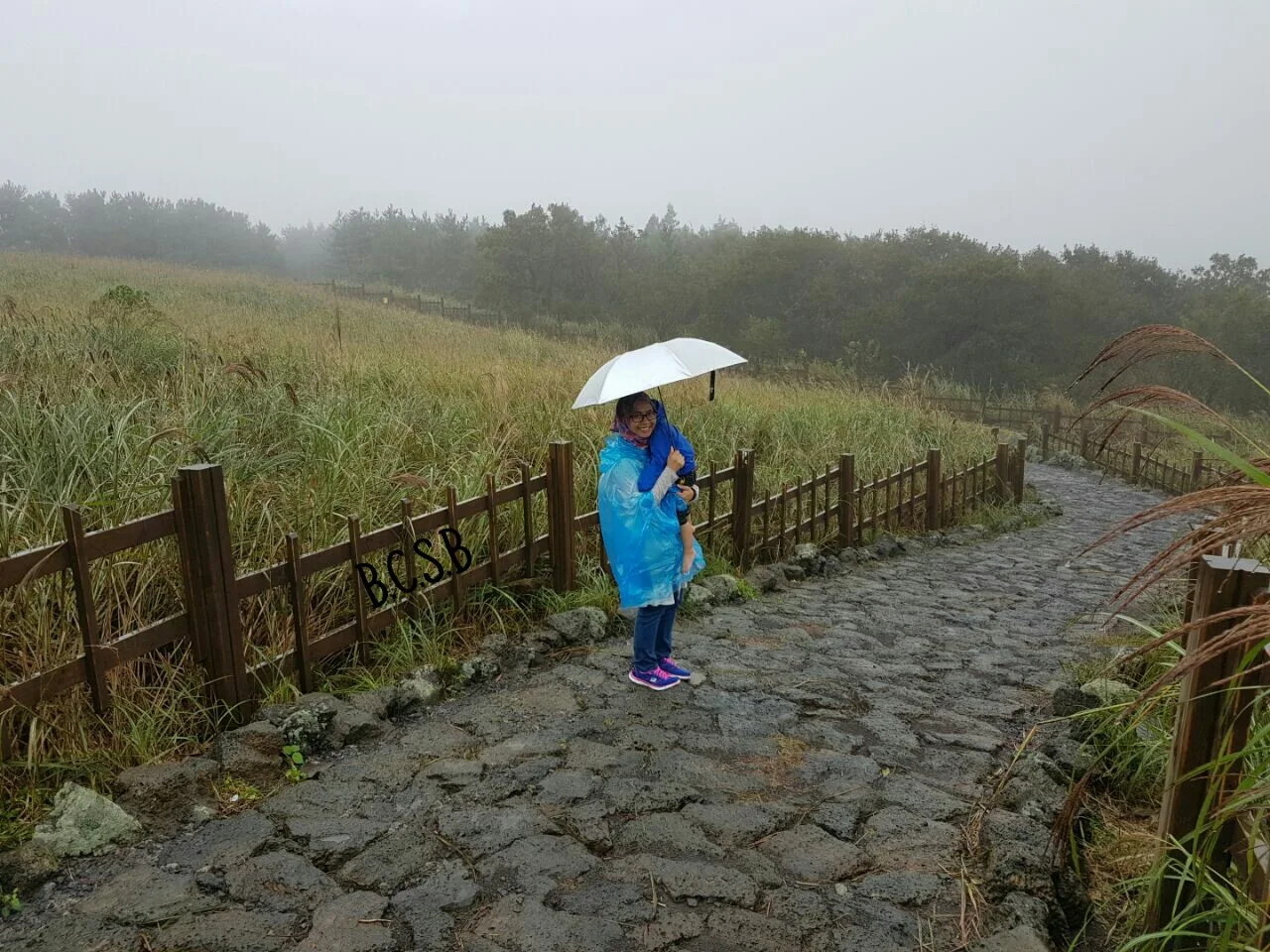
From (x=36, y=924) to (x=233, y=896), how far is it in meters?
0.50

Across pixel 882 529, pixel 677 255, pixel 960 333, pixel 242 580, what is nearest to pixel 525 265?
pixel 677 255

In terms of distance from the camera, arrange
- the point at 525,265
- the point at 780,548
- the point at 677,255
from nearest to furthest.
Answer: the point at 780,548 < the point at 525,265 < the point at 677,255

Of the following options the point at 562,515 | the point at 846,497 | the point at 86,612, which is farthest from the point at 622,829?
the point at 846,497

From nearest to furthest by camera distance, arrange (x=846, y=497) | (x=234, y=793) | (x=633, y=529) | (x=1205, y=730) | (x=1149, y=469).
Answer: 1. (x=1205, y=730)
2. (x=234, y=793)
3. (x=633, y=529)
4. (x=846, y=497)
5. (x=1149, y=469)

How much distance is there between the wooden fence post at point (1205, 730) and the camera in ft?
6.03

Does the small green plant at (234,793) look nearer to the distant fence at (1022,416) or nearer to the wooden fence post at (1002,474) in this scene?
the wooden fence post at (1002,474)

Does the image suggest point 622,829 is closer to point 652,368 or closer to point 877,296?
point 652,368

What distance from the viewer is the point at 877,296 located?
36.1 m

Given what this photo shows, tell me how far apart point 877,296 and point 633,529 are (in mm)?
34748

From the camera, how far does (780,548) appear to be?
734 centimetres

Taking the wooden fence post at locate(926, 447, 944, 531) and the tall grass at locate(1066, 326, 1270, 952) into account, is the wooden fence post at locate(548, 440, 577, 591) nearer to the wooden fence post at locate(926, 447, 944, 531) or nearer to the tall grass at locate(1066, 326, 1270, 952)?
the tall grass at locate(1066, 326, 1270, 952)

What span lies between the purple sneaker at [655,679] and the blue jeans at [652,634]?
0.08ft

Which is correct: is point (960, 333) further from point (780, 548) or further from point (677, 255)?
point (780, 548)

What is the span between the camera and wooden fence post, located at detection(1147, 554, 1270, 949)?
6.03 ft
